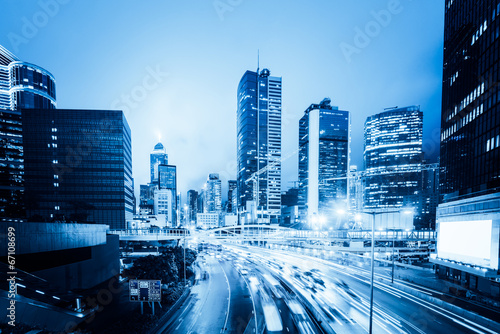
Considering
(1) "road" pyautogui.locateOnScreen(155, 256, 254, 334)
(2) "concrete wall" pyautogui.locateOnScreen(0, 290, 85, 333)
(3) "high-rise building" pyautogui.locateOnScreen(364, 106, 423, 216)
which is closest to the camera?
(2) "concrete wall" pyautogui.locateOnScreen(0, 290, 85, 333)

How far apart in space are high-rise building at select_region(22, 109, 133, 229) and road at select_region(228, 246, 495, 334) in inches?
2618

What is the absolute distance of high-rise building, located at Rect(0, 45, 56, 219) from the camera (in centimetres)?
7019

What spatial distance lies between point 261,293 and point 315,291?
23.1 ft

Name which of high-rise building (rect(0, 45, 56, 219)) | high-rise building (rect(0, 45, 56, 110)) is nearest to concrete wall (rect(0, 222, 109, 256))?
high-rise building (rect(0, 45, 56, 219))

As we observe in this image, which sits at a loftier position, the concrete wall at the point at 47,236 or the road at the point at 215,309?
the concrete wall at the point at 47,236

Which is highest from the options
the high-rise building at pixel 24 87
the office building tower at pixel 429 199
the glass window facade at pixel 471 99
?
the high-rise building at pixel 24 87

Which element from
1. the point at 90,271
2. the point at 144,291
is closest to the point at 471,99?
the point at 144,291

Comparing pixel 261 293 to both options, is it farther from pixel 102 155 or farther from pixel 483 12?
pixel 102 155

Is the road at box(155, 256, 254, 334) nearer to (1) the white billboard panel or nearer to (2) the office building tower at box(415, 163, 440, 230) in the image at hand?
(1) the white billboard panel

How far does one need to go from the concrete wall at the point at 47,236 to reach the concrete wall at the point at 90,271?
7.11ft

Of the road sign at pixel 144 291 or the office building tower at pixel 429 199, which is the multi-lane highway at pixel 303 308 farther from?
the office building tower at pixel 429 199

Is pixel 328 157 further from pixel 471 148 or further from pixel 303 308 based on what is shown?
pixel 303 308

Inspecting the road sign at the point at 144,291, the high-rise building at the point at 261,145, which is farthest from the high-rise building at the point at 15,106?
the high-rise building at the point at 261,145

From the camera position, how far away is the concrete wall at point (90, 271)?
2348 cm
